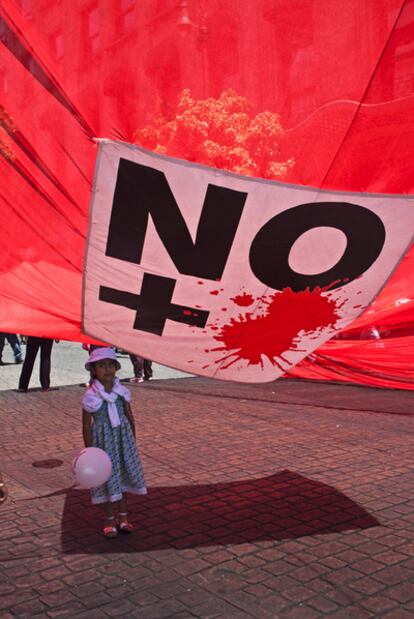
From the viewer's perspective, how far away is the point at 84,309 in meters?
2.26

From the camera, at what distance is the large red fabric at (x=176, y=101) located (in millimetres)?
2047

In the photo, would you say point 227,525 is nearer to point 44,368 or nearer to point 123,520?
point 123,520

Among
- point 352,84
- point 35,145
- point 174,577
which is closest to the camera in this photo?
point 352,84

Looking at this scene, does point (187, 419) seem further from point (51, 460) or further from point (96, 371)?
point (96, 371)

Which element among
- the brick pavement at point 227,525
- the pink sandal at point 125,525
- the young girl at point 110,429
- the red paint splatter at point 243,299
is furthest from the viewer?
the pink sandal at point 125,525

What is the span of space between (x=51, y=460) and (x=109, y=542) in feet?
8.11

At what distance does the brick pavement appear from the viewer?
3580 millimetres

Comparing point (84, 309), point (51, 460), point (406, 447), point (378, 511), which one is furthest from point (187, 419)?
point (84, 309)

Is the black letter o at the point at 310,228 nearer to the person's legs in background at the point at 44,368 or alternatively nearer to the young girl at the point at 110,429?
the young girl at the point at 110,429

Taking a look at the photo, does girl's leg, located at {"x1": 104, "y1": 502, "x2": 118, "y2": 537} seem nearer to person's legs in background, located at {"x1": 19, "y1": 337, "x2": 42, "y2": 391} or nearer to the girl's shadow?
the girl's shadow

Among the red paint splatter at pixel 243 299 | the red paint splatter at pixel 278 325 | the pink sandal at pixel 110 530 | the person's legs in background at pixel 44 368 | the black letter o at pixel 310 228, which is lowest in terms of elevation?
the pink sandal at pixel 110 530

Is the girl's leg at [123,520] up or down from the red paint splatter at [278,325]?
down

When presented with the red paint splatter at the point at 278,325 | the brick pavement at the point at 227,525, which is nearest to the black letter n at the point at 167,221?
the red paint splatter at the point at 278,325

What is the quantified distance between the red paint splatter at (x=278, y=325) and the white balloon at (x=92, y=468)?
78.2 inches
